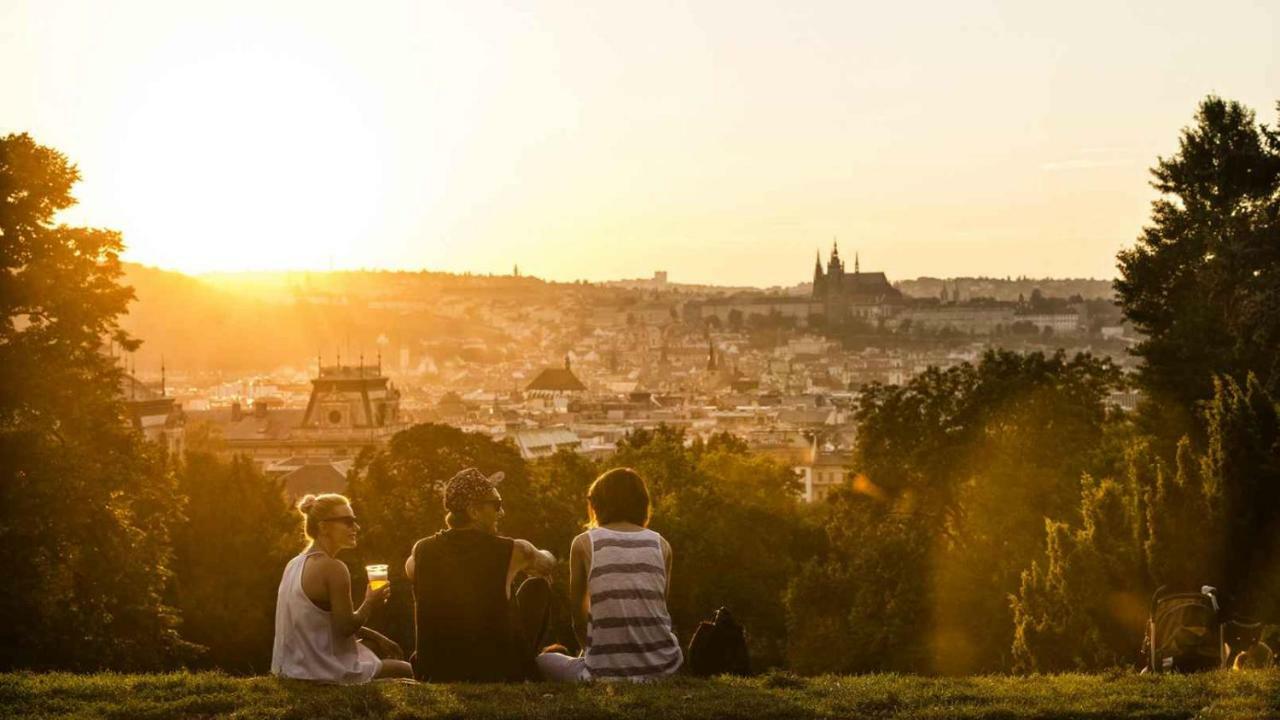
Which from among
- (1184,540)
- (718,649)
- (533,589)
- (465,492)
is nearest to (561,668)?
(533,589)

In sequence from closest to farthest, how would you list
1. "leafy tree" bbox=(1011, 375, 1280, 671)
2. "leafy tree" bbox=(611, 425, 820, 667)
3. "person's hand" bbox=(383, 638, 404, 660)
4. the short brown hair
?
the short brown hair → "person's hand" bbox=(383, 638, 404, 660) → "leafy tree" bbox=(1011, 375, 1280, 671) → "leafy tree" bbox=(611, 425, 820, 667)

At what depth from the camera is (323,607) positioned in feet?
29.6

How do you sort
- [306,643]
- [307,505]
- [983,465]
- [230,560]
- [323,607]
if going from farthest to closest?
1. [983,465]
2. [230,560]
3. [306,643]
4. [323,607]
5. [307,505]

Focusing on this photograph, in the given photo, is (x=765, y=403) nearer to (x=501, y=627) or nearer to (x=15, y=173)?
(x=15, y=173)

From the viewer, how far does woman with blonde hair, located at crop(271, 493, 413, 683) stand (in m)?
8.87

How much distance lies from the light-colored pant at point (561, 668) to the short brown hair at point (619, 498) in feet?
2.68

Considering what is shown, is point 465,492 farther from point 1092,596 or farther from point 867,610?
point 867,610

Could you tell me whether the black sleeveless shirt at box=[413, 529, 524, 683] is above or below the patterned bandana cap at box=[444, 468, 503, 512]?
below

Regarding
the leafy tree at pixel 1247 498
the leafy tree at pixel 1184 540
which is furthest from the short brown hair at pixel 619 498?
the leafy tree at pixel 1247 498

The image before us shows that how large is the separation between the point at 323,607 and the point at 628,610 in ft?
5.04

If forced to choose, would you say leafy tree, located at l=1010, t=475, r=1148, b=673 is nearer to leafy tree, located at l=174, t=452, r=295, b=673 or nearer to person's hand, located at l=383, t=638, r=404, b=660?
person's hand, located at l=383, t=638, r=404, b=660

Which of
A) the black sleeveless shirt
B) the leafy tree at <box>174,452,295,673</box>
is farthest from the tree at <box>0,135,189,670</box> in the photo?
the black sleeveless shirt

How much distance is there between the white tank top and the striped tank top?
48.7 inches

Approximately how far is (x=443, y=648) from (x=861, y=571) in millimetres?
23794
